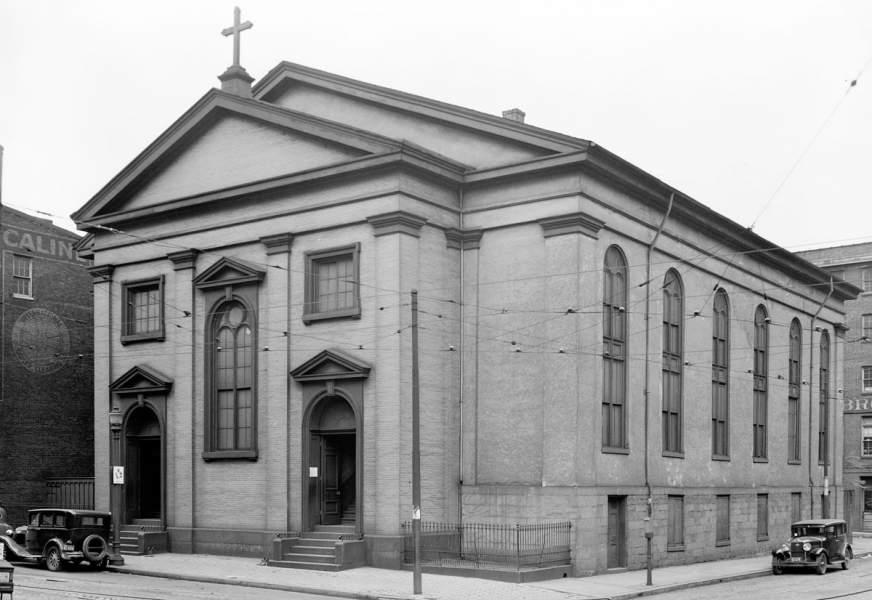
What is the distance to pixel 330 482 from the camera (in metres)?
31.4

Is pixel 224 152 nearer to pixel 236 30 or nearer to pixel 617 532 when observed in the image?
pixel 236 30

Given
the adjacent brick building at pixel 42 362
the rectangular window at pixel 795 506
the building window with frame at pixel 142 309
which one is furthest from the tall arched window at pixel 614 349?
the adjacent brick building at pixel 42 362

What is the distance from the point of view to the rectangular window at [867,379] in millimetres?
62875

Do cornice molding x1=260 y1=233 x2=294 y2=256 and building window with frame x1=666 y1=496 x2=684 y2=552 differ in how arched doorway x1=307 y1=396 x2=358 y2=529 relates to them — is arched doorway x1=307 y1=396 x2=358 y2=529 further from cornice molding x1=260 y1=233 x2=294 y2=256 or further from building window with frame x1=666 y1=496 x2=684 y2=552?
building window with frame x1=666 y1=496 x2=684 y2=552

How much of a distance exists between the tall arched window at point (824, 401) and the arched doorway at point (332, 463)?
83.1ft

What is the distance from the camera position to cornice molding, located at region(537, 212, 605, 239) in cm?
2997

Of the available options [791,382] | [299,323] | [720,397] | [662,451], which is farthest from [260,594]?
[791,382]

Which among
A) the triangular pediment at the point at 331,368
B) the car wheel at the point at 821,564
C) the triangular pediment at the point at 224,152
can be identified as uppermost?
the triangular pediment at the point at 224,152

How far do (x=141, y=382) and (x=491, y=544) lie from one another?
12.6m

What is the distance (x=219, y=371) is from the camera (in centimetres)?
3359

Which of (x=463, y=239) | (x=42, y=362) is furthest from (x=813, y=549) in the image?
(x=42, y=362)

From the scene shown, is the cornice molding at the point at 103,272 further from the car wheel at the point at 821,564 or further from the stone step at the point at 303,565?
the car wheel at the point at 821,564

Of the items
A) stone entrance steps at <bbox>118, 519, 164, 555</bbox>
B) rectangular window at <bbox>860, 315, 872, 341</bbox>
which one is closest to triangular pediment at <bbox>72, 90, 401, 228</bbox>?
stone entrance steps at <bbox>118, 519, 164, 555</bbox>

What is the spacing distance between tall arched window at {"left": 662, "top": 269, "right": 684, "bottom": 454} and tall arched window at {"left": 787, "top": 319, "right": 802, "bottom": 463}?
1106 cm
